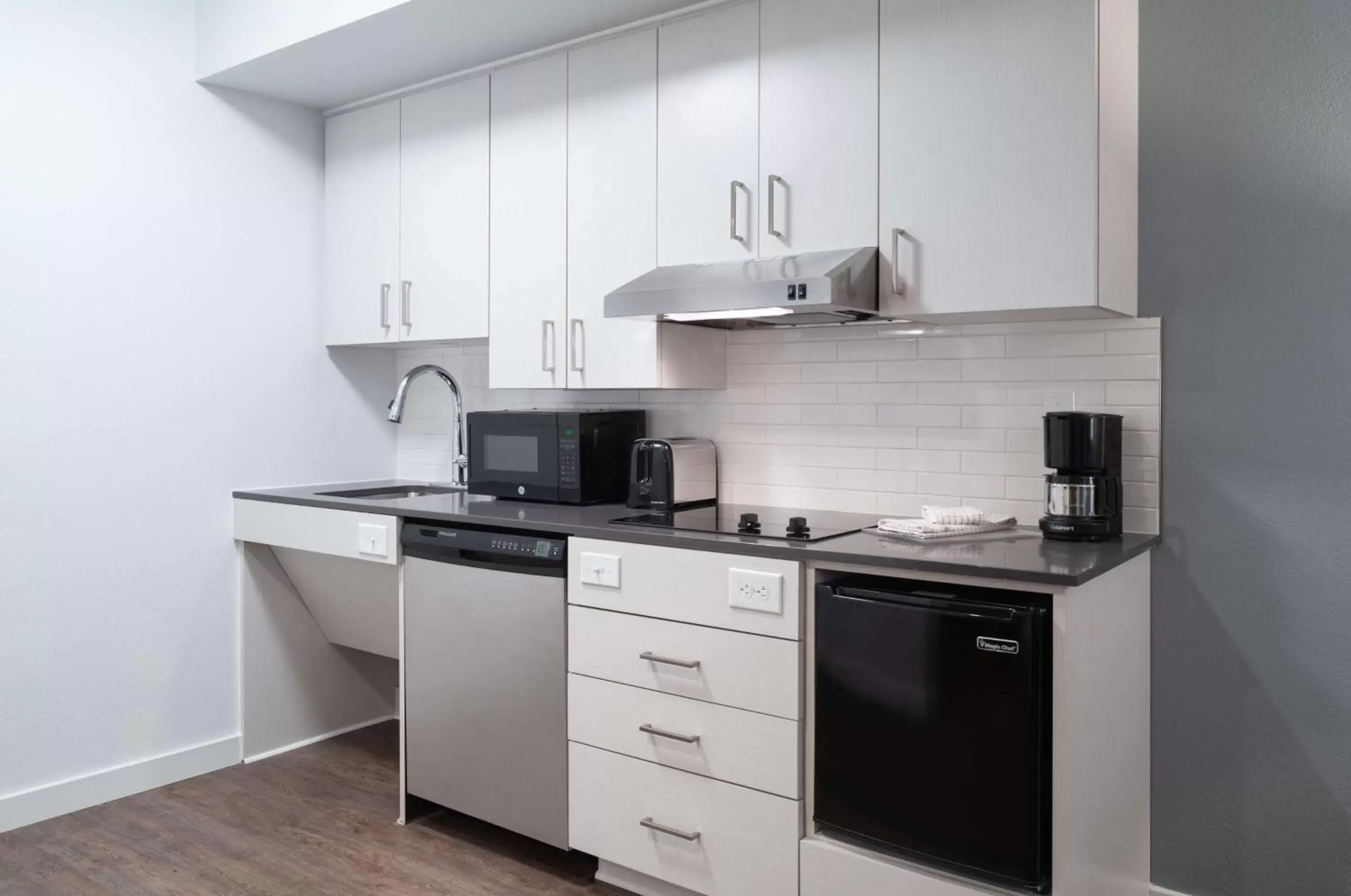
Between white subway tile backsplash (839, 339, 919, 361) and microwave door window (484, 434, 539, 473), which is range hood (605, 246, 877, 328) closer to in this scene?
white subway tile backsplash (839, 339, 919, 361)

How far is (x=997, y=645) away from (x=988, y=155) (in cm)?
108

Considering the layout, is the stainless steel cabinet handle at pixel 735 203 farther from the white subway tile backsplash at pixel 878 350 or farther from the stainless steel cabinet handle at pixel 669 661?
the stainless steel cabinet handle at pixel 669 661

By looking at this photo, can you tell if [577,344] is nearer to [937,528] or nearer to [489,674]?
[489,674]

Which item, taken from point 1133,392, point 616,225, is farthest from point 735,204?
point 1133,392

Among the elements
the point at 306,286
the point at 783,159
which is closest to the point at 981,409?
the point at 783,159

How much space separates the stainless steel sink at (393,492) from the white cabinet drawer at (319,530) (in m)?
0.12

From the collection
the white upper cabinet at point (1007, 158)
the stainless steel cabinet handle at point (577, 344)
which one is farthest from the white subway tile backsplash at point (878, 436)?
the stainless steel cabinet handle at point (577, 344)

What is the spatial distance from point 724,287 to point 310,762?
7.53 feet

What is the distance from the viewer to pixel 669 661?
7.73 feet

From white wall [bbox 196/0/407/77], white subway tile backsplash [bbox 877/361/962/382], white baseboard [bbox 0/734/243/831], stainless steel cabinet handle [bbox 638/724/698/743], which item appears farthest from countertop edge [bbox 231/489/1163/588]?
white wall [bbox 196/0/407/77]

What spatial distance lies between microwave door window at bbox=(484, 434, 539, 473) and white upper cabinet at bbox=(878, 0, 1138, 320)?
125 cm

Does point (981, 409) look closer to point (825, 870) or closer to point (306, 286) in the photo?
point (825, 870)

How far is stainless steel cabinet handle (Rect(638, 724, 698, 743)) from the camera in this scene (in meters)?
2.33

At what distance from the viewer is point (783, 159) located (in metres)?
2.55
